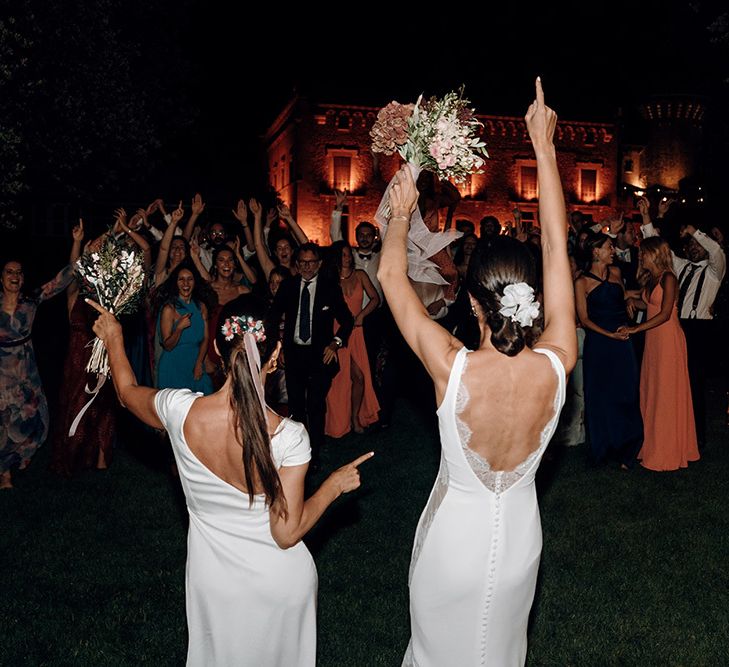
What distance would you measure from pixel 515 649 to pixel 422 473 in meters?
4.26

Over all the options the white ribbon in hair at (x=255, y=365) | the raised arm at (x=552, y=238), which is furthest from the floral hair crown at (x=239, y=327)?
the raised arm at (x=552, y=238)

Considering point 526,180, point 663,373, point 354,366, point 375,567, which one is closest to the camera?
point 375,567

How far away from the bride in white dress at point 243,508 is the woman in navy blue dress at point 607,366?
5.00 metres

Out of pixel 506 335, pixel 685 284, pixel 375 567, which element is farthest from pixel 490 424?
pixel 685 284

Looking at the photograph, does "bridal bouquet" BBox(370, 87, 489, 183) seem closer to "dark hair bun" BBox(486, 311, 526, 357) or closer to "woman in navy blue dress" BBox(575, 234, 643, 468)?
"dark hair bun" BBox(486, 311, 526, 357)

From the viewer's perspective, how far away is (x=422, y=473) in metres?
7.24

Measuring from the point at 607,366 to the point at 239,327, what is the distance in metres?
5.38

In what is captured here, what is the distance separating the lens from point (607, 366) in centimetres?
758

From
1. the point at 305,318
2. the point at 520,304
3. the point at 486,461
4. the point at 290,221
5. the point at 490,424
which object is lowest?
the point at 486,461

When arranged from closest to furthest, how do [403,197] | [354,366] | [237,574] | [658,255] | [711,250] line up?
[403,197]
[237,574]
[658,255]
[711,250]
[354,366]

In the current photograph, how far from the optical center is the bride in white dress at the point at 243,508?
2.79 meters

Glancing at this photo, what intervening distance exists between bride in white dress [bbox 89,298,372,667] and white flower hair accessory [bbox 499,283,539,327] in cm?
85

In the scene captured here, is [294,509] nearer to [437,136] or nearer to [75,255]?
[437,136]

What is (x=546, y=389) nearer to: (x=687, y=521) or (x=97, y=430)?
(x=687, y=521)
